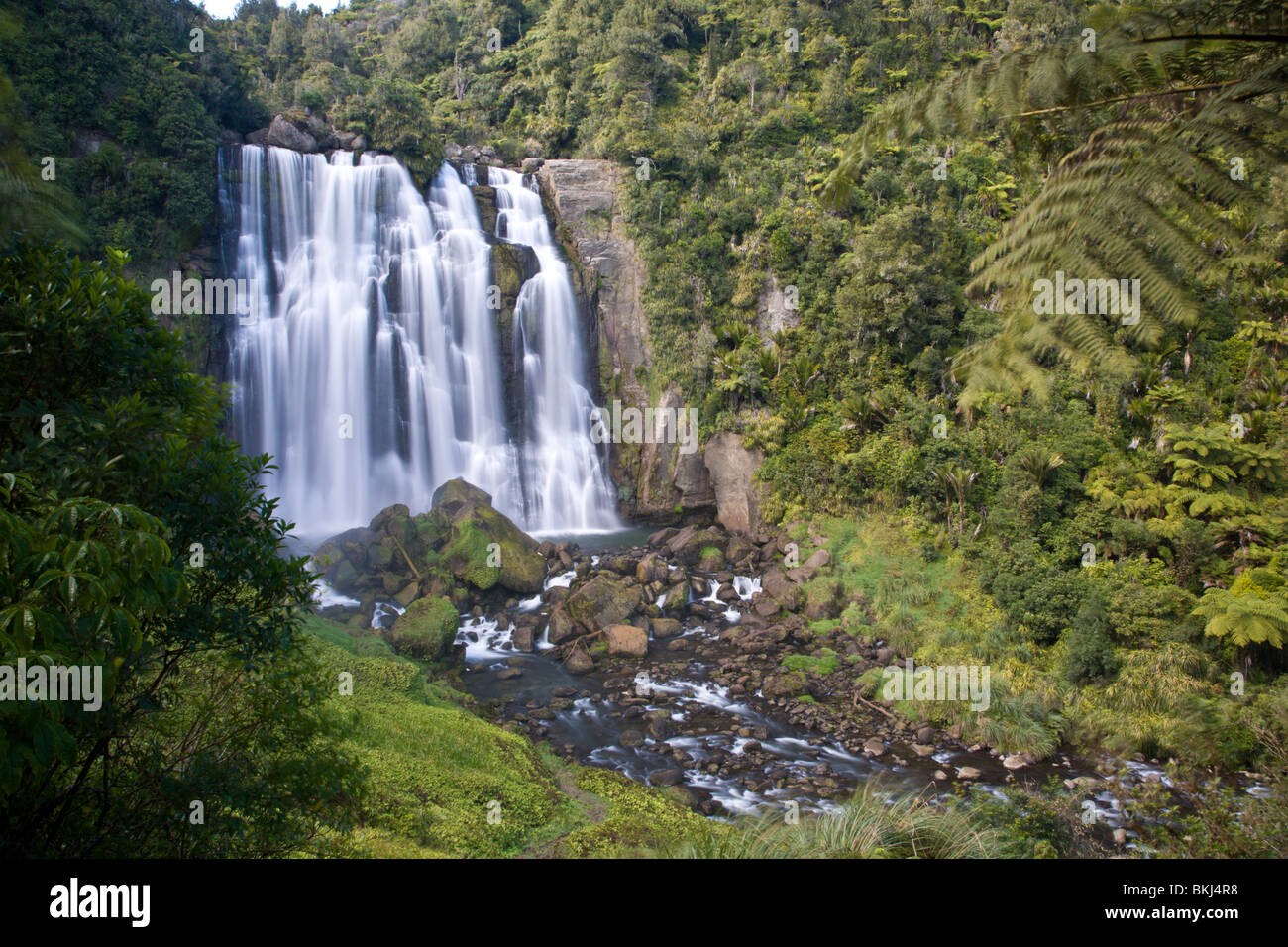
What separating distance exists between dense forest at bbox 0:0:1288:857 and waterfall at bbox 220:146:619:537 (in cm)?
143

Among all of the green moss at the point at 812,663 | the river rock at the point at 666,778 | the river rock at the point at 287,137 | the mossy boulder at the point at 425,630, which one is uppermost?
the river rock at the point at 287,137

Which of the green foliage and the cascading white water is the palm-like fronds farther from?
the cascading white water

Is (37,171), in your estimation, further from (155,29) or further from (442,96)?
(442,96)

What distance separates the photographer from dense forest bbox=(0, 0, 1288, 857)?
2.52 meters

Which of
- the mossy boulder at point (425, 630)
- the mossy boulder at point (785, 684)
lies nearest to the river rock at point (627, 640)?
the mossy boulder at point (785, 684)

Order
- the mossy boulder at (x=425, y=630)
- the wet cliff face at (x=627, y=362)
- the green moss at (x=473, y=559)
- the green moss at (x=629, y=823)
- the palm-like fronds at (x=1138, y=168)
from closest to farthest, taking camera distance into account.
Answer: the palm-like fronds at (x=1138, y=168) < the green moss at (x=629, y=823) < the mossy boulder at (x=425, y=630) < the green moss at (x=473, y=559) < the wet cliff face at (x=627, y=362)

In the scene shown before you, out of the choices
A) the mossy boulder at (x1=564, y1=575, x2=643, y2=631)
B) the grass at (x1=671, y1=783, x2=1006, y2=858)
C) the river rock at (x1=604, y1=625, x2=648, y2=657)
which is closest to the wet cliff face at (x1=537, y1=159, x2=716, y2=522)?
the mossy boulder at (x1=564, y1=575, x2=643, y2=631)

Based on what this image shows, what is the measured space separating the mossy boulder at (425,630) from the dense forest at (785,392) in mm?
354

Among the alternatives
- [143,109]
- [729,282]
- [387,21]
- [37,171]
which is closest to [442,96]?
[387,21]

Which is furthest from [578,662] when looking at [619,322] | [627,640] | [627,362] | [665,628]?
[619,322]

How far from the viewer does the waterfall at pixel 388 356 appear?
2042cm

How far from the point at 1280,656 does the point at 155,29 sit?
3021cm

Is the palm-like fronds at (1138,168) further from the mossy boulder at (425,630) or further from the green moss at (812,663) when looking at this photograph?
the mossy boulder at (425,630)

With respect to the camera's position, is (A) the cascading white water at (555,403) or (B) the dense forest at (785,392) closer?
(B) the dense forest at (785,392)
